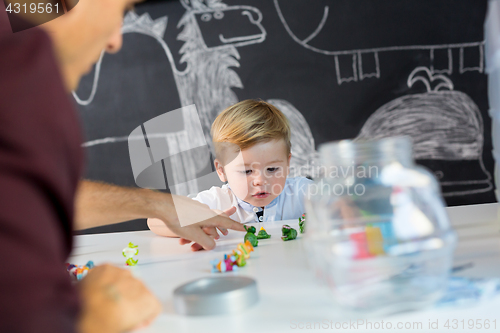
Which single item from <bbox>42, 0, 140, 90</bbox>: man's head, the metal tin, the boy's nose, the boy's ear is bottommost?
the boy's nose

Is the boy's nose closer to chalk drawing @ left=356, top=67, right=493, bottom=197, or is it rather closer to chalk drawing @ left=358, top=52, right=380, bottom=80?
chalk drawing @ left=356, top=67, right=493, bottom=197

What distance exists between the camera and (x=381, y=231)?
43 centimetres

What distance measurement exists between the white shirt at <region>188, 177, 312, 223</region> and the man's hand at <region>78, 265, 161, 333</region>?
111 centimetres

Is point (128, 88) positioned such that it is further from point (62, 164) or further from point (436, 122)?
point (62, 164)

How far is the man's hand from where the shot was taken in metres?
0.33

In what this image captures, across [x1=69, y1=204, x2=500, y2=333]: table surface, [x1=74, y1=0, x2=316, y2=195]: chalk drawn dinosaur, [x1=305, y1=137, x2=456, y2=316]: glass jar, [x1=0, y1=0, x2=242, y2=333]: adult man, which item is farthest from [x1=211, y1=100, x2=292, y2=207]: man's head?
[x1=0, y1=0, x2=242, y2=333]: adult man

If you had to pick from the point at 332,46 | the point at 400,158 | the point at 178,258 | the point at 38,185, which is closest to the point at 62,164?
the point at 38,185

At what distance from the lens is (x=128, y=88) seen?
237 cm

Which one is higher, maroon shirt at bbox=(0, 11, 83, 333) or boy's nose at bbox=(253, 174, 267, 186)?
Result: maroon shirt at bbox=(0, 11, 83, 333)

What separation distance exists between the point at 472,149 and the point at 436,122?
221 millimetres

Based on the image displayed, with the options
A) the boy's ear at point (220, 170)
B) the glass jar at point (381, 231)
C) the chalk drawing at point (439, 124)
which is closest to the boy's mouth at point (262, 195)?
the boy's ear at point (220, 170)

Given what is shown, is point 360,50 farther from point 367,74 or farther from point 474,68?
point 474,68

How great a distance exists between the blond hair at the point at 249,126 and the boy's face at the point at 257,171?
0.03 metres

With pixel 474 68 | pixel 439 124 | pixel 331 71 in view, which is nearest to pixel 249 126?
pixel 331 71
